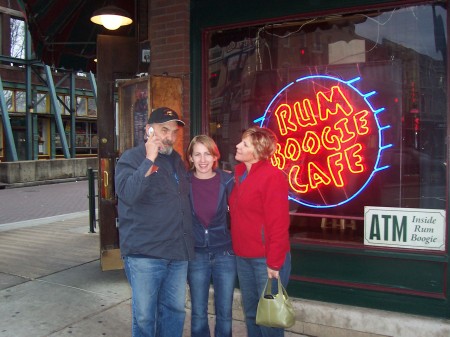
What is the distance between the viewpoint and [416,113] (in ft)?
13.2

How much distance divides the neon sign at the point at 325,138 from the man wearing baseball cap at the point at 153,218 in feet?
6.01

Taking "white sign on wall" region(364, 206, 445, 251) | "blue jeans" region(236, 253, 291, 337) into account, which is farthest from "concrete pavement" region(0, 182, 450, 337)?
"blue jeans" region(236, 253, 291, 337)

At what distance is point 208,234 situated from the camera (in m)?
3.12

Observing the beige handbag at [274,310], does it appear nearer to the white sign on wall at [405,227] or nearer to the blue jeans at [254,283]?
the blue jeans at [254,283]

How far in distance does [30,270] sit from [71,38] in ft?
11.1

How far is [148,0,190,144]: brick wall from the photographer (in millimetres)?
4637

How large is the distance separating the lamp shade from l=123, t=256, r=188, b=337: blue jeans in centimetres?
307

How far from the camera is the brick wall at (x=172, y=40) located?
4637 mm

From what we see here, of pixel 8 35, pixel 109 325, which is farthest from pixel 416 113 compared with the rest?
pixel 8 35

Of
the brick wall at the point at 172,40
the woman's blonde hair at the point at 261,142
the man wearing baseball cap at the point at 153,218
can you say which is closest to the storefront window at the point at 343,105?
the brick wall at the point at 172,40

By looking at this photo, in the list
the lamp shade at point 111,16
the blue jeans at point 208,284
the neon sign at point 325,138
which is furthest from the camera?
the lamp shade at point 111,16

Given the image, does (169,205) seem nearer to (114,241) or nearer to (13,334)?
(13,334)

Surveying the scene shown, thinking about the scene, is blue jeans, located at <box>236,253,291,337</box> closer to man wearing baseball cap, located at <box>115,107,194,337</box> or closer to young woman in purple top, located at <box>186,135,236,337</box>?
young woman in purple top, located at <box>186,135,236,337</box>

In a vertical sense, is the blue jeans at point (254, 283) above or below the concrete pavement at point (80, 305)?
above
